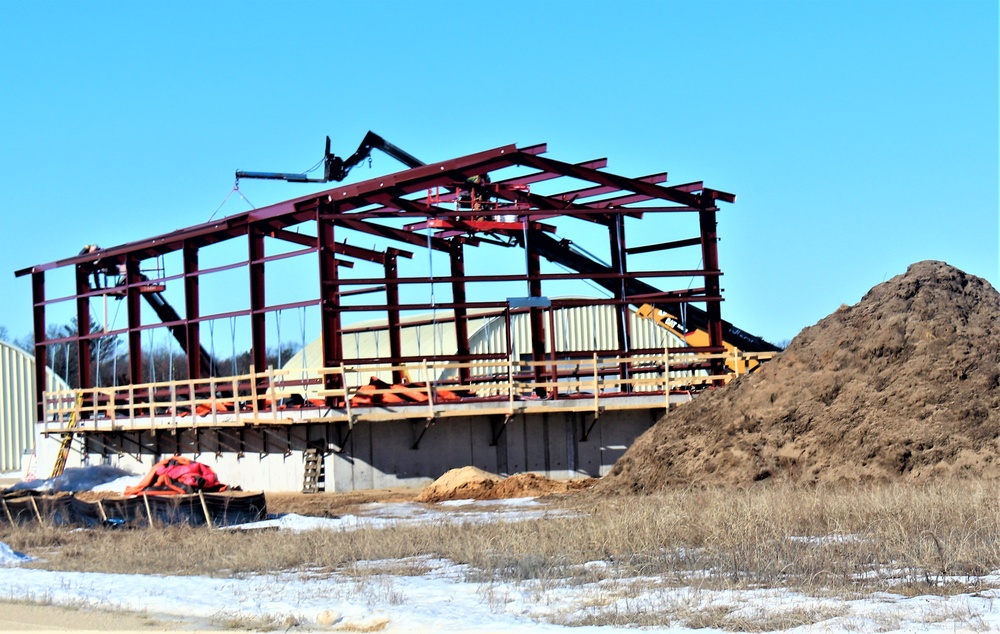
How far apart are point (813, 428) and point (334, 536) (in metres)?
9.10

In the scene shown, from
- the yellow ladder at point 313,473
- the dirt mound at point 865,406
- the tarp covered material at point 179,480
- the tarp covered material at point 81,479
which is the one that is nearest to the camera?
the dirt mound at point 865,406

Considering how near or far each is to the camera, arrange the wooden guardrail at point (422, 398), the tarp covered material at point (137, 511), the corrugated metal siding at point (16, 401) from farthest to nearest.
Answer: the corrugated metal siding at point (16, 401)
the wooden guardrail at point (422, 398)
the tarp covered material at point (137, 511)

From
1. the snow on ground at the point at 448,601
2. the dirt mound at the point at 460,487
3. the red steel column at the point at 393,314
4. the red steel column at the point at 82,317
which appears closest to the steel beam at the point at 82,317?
the red steel column at the point at 82,317

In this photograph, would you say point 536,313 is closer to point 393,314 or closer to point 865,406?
point 393,314

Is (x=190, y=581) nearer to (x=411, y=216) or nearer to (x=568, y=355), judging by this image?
(x=411, y=216)

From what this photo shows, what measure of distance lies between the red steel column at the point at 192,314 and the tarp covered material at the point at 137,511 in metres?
15.3

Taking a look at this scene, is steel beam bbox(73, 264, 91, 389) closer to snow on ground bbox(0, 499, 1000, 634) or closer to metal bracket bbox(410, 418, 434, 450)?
metal bracket bbox(410, 418, 434, 450)

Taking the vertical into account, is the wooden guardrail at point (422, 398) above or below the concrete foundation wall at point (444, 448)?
above

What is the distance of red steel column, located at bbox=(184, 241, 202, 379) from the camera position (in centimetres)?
3578

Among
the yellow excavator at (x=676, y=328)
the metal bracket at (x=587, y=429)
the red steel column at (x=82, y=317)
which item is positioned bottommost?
the metal bracket at (x=587, y=429)

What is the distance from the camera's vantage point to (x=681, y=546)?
43.5ft

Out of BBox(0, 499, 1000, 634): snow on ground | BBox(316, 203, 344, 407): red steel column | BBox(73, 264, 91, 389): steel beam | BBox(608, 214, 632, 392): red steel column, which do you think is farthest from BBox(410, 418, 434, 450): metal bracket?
BBox(73, 264, 91, 389): steel beam

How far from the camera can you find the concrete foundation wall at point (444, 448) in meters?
27.7

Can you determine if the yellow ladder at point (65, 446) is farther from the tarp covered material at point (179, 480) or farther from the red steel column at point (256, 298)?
the tarp covered material at point (179, 480)
